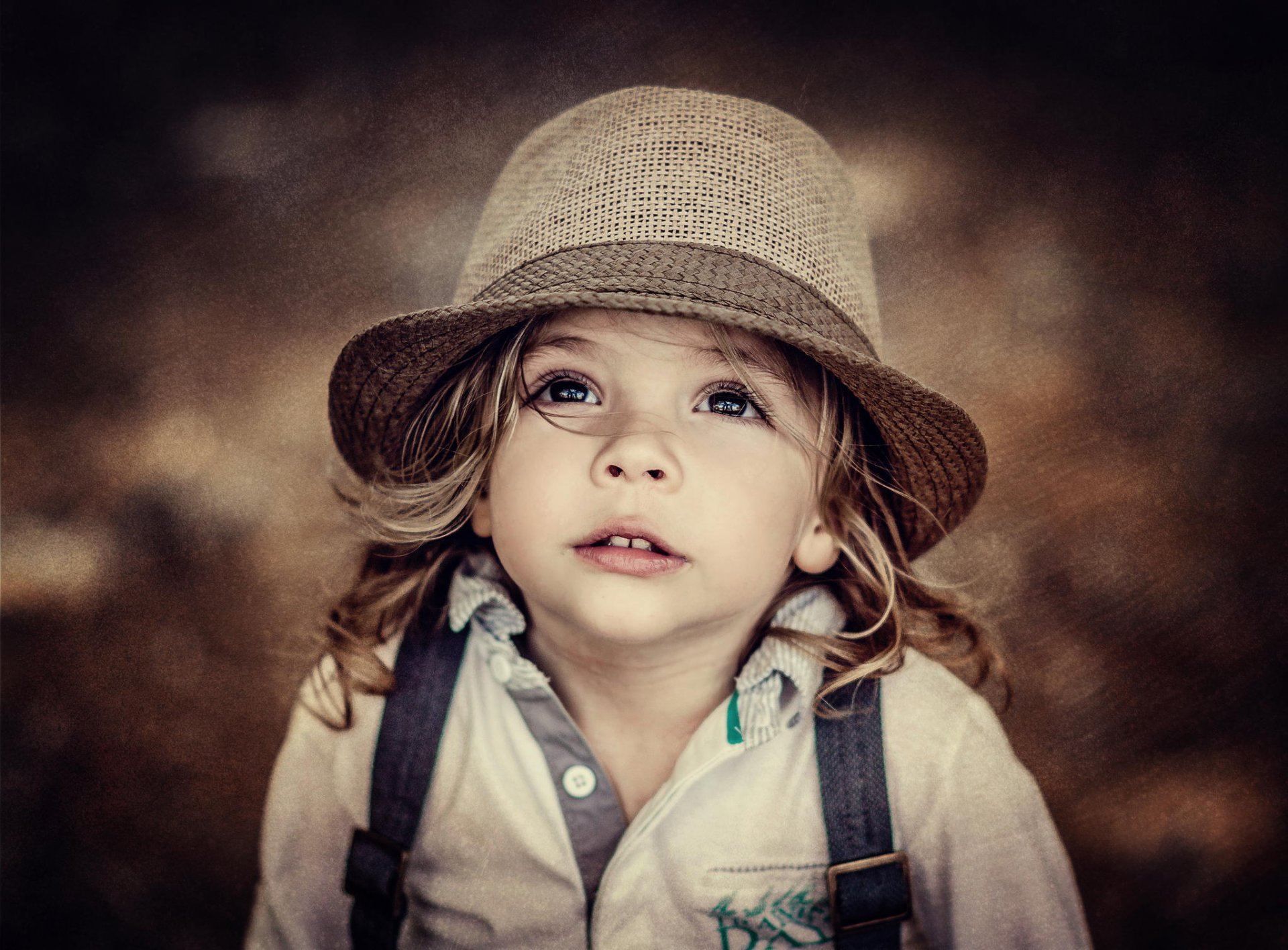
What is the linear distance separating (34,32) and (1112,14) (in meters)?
0.98

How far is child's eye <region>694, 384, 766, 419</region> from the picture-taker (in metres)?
0.62

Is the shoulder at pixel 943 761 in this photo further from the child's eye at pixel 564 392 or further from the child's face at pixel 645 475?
the child's eye at pixel 564 392

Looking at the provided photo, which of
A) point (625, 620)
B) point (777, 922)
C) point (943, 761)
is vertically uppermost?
point (625, 620)

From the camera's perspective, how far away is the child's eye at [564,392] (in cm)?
65

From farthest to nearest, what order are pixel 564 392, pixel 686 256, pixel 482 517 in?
1. pixel 482 517
2. pixel 564 392
3. pixel 686 256

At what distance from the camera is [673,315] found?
22.7 inches

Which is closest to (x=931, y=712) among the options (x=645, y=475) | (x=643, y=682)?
Result: (x=643, y=682)

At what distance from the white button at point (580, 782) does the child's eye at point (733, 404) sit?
1.24 ft

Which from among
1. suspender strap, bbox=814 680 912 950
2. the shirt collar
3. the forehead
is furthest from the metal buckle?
the forehead

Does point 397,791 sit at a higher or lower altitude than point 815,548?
lower

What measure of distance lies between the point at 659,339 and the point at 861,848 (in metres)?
0.49

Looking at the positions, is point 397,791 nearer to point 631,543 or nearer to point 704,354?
point 631,543

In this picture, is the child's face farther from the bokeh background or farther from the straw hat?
the bokeh background

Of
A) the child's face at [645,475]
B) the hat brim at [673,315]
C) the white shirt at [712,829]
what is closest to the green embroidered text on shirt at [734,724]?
the white shirt at [712,829]
